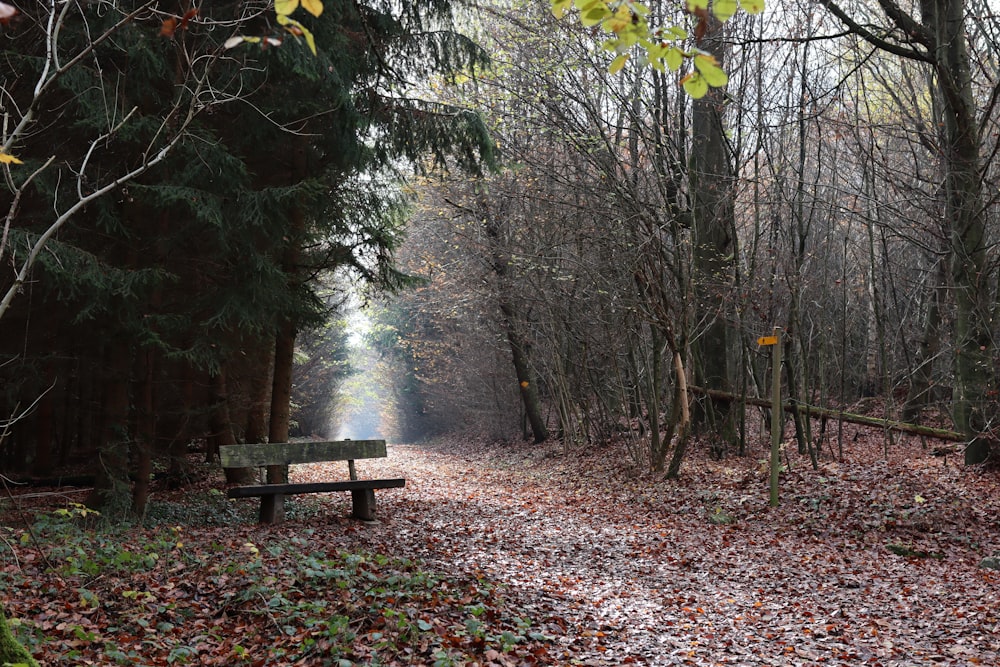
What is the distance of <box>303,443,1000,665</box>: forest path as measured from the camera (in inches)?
202

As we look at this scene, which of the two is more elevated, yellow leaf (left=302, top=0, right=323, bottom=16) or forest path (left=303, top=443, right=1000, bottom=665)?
yellow leaf (left=302, top=0, right=323, bottom=16)

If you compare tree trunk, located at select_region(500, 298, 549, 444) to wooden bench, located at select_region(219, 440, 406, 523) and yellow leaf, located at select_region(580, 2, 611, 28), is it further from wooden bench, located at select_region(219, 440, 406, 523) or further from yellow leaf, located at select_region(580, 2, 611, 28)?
yellow leaf, located at select_region(580, 2, 611, 28)

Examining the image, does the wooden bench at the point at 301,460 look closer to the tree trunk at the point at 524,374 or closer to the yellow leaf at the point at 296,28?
the yellow leaf at the point at 296,28

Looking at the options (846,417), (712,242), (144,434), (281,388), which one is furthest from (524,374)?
(144,434)

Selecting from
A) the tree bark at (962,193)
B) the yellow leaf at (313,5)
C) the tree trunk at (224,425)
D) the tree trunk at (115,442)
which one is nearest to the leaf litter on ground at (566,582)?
the tree trunk at (115,442)

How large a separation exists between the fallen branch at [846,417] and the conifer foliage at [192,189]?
20.2 ft

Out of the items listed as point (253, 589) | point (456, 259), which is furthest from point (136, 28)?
point (456, 259)

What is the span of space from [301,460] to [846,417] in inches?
333

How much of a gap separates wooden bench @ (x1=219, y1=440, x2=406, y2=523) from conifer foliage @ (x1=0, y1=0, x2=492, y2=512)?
1092 mm

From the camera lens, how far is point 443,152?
10.8 m

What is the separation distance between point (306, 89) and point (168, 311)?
3.19m

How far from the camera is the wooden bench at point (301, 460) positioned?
7.98 m

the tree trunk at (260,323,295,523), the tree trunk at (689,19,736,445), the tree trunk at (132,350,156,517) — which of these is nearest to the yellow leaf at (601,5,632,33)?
the tree trunk at (132,350,156,517)

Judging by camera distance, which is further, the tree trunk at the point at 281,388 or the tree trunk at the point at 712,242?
the tree trunk at the point at 712,242
